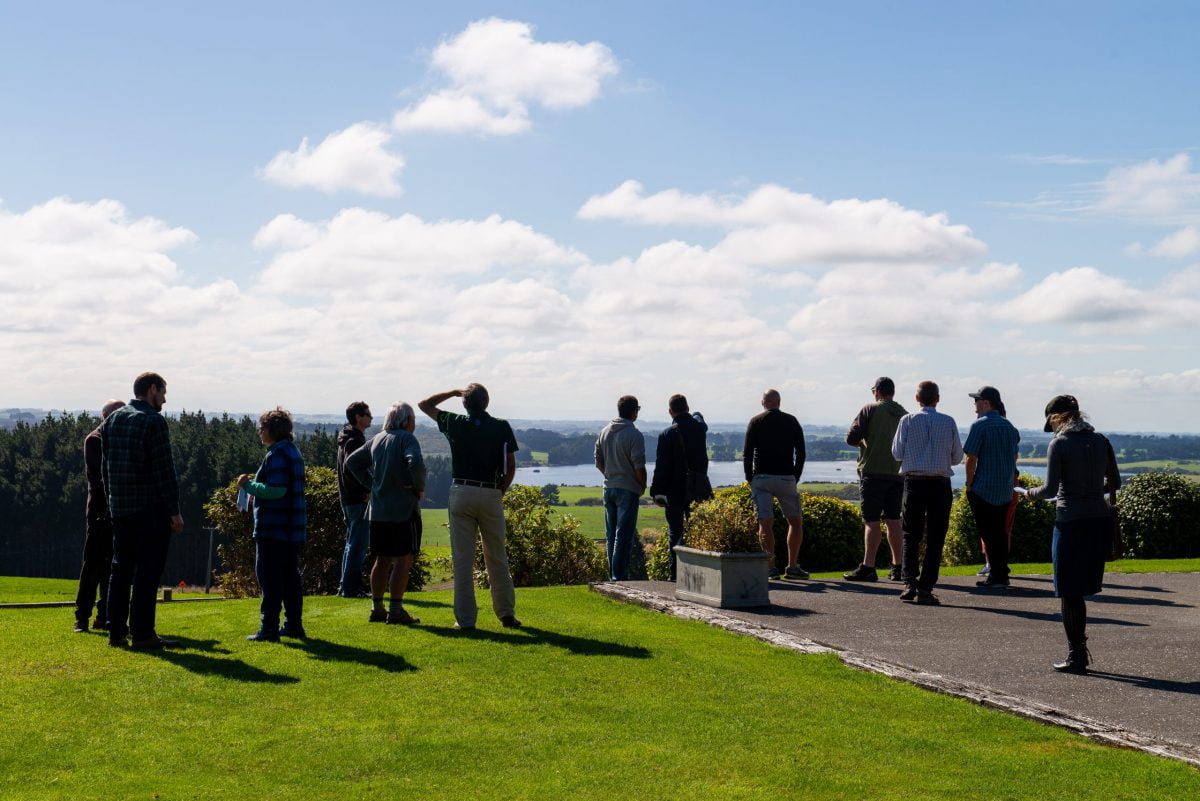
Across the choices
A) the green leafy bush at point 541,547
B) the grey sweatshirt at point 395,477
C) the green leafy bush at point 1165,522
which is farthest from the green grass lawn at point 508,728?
the green leafy bush at point 1165,522

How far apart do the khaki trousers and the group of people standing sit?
1 centimetres

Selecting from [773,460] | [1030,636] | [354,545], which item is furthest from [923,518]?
[354,545]

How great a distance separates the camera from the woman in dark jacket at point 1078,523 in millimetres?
8125

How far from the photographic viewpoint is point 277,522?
922 cm

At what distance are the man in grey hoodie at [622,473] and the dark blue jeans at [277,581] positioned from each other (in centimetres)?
460

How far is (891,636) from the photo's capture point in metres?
9.54

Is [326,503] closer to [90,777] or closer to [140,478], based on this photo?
[140,478]

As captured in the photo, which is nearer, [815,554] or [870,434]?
[870,434]

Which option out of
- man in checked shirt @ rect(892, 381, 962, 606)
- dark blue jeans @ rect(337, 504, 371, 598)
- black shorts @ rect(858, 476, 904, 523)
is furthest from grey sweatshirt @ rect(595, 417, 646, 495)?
man in checked shirt @ rect(892, 381, 962, 606)

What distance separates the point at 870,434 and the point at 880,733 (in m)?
7.06

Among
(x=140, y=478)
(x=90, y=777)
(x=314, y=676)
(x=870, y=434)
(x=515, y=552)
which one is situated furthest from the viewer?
(x=515, y=552)

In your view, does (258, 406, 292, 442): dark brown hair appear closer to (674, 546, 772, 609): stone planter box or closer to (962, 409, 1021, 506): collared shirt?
(674, 546, 772, 609): stone planter box

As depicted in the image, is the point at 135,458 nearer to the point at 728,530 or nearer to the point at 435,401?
the point at 435,401

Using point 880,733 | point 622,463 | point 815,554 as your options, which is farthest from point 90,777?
point 815,554
